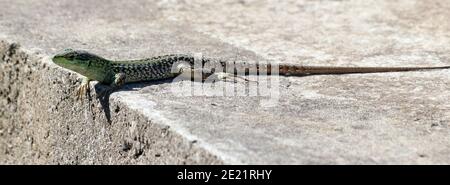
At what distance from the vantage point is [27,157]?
6.18 metres

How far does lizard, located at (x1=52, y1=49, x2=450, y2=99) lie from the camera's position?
5.18m

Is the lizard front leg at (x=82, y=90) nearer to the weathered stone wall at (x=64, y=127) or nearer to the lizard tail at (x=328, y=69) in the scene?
the weathered stone wall at (x=64, y=127)

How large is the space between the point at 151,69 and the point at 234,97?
768 millimetres

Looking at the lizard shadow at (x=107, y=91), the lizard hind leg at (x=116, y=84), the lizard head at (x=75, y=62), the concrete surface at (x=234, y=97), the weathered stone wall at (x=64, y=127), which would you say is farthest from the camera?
the lizard head at (x=75, y=62)

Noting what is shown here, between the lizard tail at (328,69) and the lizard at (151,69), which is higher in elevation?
the lizard at (151,69)

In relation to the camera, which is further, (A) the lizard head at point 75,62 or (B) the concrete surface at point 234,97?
(A) the lizard head at point 75,62

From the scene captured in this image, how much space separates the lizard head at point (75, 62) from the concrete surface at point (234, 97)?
6.2 inches

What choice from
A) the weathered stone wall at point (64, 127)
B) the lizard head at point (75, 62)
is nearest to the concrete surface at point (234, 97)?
the weathered stone wall at point (64, 127)

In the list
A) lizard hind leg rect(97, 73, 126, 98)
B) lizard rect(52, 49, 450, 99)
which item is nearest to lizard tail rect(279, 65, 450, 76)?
lizard rect(52, 49, 450, 99)

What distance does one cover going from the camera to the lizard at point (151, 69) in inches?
204

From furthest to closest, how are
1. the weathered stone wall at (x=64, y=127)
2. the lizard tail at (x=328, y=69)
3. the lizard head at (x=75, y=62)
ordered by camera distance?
the lizard tail at (x=328, y=69), the lizard head at (x=75, y=62), the weathered stone wall at (x=64, y=127)

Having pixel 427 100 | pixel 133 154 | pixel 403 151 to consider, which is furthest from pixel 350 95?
pixel 133 154
